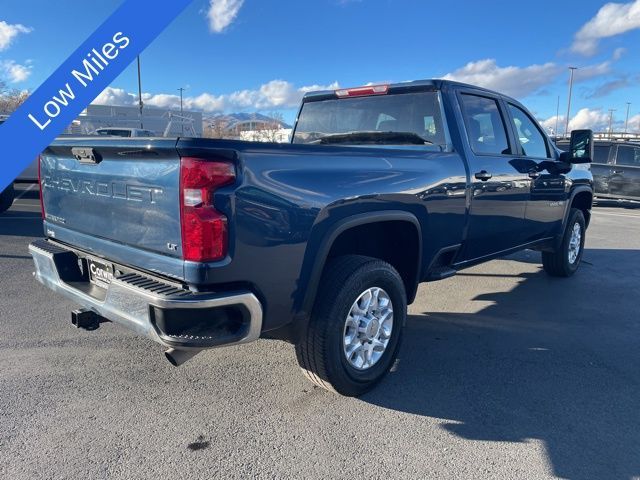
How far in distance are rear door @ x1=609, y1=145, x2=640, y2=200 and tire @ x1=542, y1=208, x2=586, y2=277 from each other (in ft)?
26.5

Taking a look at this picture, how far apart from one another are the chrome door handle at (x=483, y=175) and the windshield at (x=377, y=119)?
0.37m

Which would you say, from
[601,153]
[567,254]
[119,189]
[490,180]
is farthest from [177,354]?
[601,153]

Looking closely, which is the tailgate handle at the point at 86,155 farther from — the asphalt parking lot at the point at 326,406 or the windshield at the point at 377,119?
the windshield at the point at 377,119

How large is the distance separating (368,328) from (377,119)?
1976 millimetres

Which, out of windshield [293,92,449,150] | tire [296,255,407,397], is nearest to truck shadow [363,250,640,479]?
tire [296,255,407,397]

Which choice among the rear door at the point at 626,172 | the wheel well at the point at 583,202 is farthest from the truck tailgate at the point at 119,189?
the rear door at the point at 626,172

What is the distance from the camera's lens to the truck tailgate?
2426mm

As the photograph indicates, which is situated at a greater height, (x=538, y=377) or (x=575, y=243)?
(x=575, y=243)

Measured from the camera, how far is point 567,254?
19.8 feet

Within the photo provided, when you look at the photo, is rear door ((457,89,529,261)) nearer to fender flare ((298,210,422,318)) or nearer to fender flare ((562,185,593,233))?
fender flare ((562,185,593,233))

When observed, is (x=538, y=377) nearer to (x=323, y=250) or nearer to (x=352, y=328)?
(x=352, y=328)

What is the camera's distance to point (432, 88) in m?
3.97

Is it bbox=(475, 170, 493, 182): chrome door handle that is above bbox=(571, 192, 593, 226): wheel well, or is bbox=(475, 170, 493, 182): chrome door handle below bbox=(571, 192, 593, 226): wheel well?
above

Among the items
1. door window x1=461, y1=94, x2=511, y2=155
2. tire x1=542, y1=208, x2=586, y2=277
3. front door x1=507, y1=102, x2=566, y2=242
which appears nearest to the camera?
door window x1=461, y1=94, x2=511, y2=155
